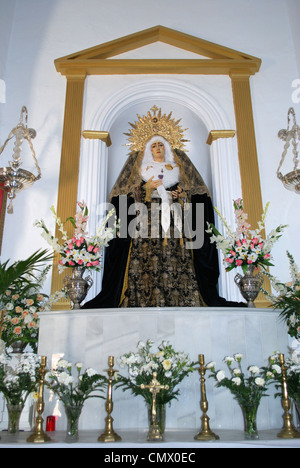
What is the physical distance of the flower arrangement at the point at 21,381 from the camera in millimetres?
3566

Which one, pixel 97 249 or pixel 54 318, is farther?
pixel 97 249

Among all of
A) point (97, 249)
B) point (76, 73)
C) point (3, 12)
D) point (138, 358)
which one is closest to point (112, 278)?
point (97, 249)

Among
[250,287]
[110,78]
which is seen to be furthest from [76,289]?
[110,78]

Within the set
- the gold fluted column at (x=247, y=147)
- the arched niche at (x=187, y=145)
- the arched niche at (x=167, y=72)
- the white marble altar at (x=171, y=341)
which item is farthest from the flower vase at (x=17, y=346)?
the gold fluted column at (x=247, y=147)

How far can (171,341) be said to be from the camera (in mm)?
3891

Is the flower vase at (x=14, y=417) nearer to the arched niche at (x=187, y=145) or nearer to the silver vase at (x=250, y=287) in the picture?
the arched niche at (x=187, y=145)

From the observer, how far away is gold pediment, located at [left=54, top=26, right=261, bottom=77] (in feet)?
21.5

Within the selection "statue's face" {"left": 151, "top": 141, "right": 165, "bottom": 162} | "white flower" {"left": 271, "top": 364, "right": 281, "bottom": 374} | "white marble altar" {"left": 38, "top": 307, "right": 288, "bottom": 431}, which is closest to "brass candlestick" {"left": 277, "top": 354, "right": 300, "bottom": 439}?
"white flower" {"left": 271, "top": 364, "right": 281, "bottom": 374}

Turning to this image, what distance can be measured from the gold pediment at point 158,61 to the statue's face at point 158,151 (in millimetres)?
1156

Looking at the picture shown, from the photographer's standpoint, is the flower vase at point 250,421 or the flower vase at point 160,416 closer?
the flower vase at point 250,421

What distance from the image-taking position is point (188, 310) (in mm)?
3957

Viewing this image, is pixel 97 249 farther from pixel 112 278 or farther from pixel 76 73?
pixel 76 73

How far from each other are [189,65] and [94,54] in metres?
1.47

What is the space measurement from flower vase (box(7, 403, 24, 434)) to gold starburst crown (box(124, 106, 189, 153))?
423cm
